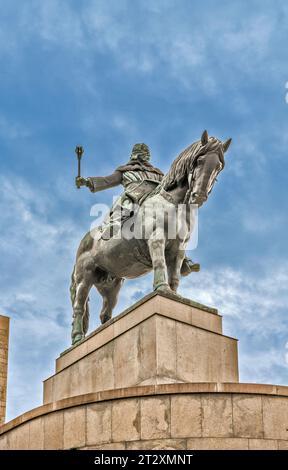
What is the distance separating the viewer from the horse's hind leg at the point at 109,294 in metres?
17.9

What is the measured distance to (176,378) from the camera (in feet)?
44.7

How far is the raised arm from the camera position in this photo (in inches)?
718

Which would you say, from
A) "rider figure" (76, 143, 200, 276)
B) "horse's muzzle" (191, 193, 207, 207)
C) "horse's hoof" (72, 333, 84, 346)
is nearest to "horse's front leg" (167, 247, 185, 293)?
"horse's muzzle" (191, 193, 207, 207)

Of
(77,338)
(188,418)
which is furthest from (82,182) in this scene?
(188,418)

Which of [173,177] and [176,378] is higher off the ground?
[173,177]

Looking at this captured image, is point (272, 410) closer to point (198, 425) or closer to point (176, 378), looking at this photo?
point (198, 425)

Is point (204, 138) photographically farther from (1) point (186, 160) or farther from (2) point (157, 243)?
(2) point (157, 243)

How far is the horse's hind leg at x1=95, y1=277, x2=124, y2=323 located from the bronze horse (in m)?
0.02

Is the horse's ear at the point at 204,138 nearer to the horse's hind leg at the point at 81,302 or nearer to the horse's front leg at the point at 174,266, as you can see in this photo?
the horse's front leg at the point at 174,266

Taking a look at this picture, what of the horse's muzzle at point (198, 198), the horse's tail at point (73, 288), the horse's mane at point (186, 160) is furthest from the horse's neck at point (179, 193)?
the horse's tail at point (73, 288)

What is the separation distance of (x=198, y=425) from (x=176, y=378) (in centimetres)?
175

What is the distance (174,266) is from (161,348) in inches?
103

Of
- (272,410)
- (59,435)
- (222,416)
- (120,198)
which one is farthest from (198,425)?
(120,198)
